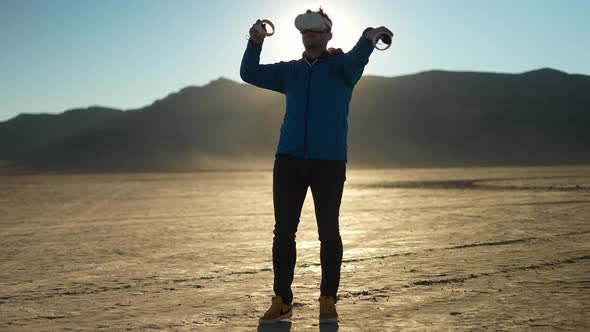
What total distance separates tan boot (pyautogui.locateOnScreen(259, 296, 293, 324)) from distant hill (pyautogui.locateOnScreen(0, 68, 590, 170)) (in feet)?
262

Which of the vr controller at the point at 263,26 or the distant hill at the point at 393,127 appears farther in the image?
the distant hill at the point at 393,127

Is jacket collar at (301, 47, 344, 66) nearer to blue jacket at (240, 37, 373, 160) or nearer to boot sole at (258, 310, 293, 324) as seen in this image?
blue jacket at (240, 37, 373, 160)

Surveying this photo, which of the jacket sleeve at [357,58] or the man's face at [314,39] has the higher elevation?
the man's face at [314,39]

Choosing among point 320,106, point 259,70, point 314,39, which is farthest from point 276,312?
point 314,39

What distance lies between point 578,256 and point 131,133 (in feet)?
370

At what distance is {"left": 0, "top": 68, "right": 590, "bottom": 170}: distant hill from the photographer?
95750 mm

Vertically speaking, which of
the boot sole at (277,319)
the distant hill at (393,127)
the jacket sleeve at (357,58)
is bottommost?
the boot sole at (277,319)

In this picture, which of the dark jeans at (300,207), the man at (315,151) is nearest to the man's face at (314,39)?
the man at (315,151)

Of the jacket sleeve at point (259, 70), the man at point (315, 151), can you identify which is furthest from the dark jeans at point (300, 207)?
the jacket sleeve at point (259, 70)

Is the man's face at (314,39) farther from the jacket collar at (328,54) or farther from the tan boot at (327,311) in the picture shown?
the tan boot at (327,311)

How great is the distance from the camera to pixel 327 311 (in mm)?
4773

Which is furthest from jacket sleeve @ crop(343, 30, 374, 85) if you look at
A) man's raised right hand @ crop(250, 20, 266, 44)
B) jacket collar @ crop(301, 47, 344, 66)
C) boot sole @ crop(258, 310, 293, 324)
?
boot sole @ crop(258, 310, 293, 324)

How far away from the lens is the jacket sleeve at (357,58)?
15.2 ft

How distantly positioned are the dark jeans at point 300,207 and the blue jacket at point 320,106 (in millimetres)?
81
